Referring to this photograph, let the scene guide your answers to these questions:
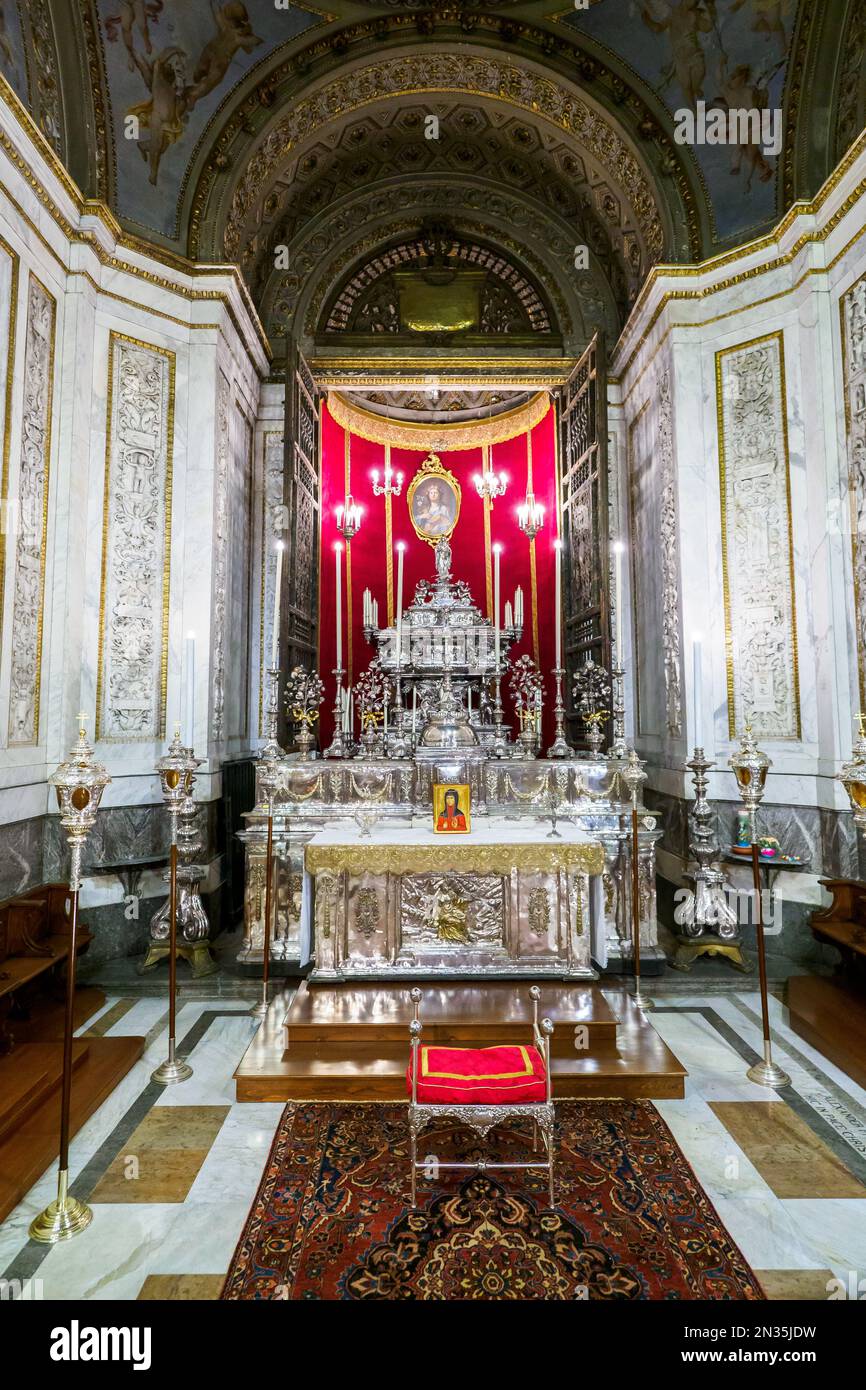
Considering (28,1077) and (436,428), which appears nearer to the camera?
(28,1077)

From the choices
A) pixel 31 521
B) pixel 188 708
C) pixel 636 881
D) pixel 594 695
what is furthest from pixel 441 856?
pixel 31 521

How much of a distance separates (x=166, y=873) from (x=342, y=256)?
7.70 m

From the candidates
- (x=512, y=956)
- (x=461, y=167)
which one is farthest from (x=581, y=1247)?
(x=461, y=167)

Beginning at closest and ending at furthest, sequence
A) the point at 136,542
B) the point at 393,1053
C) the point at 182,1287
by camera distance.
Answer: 1. the point at 182,1287
2. the point at 393,1053
3. the point at 136,542

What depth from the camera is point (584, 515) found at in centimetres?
820

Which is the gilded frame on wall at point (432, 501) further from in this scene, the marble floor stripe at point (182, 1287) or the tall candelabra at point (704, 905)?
the marble floor stripe at point (182, 1287)

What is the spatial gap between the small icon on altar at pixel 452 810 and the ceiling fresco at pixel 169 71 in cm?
609

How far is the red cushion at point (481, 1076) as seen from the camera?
319 cm

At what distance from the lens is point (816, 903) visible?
6.17m

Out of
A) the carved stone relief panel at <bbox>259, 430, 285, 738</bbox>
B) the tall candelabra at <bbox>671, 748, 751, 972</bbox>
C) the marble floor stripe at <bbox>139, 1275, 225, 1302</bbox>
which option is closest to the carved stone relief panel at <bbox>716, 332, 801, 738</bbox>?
the tall candelabra at <bbox>671, 748, 751, 972</bbox>

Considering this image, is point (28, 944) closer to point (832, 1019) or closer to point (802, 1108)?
point (802, 1108)

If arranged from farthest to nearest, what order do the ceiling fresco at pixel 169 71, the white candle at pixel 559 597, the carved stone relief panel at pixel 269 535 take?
1. the white candle at pixel 559 597
2. the carved stone relief panel at pixel 269 535
3. the ceiling fresco at pixel 169 71

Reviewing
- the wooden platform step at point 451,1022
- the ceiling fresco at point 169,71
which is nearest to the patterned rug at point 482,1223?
the wooden platform step at point 451,1022

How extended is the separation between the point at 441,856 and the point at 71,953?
2.41m
